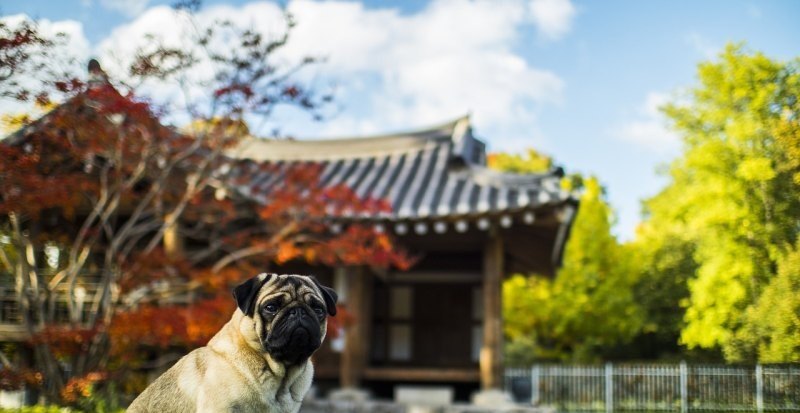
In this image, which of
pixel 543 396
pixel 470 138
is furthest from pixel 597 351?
pixel 470 138

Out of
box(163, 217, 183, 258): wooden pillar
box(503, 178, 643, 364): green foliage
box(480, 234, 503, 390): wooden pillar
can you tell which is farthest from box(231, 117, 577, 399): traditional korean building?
box(503, 178, 643, 364): green foliage

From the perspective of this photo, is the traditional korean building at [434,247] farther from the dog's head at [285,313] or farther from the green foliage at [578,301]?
the green foliage at [578,301]

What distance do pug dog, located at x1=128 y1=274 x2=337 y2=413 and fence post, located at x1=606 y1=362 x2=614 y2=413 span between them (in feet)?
54.7

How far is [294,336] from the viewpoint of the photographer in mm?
4164

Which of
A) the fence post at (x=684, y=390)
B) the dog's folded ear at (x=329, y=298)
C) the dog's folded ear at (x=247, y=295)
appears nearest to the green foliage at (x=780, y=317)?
the fence post at (x=684, y=390)

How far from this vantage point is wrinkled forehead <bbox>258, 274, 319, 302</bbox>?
435cm

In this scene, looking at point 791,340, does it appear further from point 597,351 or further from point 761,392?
point 597,351

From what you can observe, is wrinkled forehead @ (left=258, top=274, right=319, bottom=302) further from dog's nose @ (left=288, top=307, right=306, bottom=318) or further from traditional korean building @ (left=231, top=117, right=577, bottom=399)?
traditional korean building @ (left=231, top=117, right=577, bottom=399)

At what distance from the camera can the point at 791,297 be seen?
743 cm

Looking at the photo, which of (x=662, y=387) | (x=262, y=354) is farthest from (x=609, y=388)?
(x=262, y=354)

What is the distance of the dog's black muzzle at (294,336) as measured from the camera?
4168 millimetres

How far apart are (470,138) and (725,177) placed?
10.2 metres

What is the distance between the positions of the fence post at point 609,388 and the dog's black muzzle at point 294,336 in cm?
1687

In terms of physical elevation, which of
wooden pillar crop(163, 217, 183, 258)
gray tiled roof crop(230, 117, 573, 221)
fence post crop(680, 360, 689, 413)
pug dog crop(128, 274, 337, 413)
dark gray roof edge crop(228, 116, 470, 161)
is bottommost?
fence post crop(680, 360, 689, 413)
